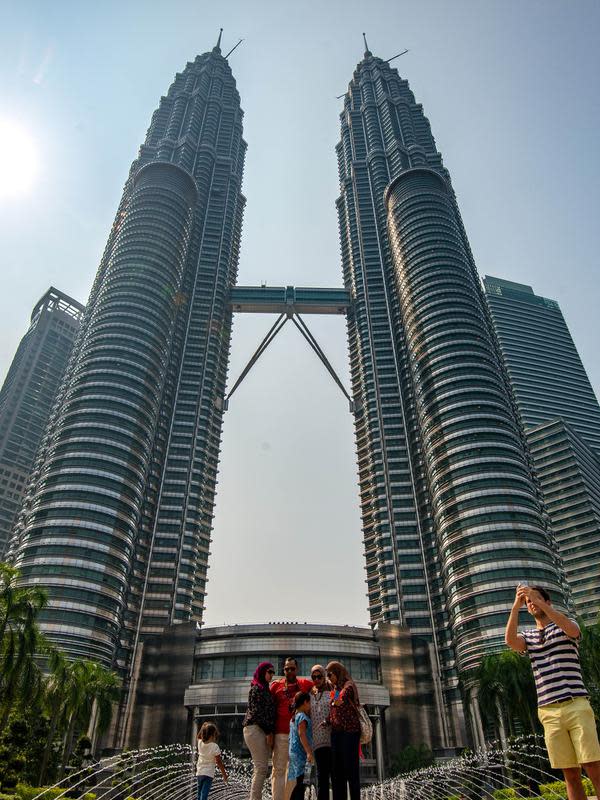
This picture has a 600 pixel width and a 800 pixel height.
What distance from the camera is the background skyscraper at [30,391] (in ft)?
528

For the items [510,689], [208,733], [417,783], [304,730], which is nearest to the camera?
[304,730]

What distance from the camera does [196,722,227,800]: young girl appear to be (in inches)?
552

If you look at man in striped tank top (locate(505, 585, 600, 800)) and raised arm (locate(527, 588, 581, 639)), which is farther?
raised arm (locate(527, 588, 581, 639))

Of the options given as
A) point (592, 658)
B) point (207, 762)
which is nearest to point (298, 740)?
point (207, 762)

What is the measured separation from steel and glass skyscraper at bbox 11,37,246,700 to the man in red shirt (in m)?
73.0

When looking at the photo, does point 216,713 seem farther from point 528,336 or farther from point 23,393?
point 528,336

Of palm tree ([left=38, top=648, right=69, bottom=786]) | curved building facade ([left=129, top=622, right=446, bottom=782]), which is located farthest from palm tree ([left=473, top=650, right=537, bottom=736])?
palm tree ([left=38, top=648, right=69, bottom=786])

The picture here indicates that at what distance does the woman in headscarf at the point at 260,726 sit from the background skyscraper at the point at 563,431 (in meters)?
128

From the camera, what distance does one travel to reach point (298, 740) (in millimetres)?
11047

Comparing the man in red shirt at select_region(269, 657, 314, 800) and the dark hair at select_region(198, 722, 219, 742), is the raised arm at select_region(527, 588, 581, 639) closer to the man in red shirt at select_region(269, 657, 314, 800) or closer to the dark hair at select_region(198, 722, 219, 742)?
the man in red shirt at select_region(269, 657, 314, 800)

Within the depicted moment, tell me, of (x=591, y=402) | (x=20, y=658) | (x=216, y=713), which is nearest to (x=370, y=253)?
(x=591, y=402)

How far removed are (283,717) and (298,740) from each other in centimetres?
74

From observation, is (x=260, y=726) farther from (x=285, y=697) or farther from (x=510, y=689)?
(x=510, y=689)

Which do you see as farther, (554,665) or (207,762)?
(207,762)
